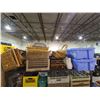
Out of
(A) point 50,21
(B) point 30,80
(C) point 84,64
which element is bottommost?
(B) point 30,80

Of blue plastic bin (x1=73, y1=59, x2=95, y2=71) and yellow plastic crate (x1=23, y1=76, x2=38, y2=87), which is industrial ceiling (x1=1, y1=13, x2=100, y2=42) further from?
blue plastic bin (x1=73, y1=59, x2=95, y2=71)

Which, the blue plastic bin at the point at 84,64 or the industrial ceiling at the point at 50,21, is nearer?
the blue plastic bin at the point at 84,64

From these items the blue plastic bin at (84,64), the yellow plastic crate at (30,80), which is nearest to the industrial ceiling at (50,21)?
the yellow plastic crate at (30,80)

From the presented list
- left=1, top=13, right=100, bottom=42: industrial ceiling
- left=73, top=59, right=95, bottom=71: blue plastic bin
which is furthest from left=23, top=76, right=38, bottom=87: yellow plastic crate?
left=1, top=13, right=100, bottom=42: industrial ceiling

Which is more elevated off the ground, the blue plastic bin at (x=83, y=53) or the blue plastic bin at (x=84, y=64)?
the blue plastic bin at (x=83, y=53)

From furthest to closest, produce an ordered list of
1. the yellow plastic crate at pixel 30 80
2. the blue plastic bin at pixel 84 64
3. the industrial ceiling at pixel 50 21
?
the industrial ceiling at pixel 50 21, the blue plastic bin at pixel 84 64, the yellow plastic crate at pixel 30 80

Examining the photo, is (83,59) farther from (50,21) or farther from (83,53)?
(50,21)

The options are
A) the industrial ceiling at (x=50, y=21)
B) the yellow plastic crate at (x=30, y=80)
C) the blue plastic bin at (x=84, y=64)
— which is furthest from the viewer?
the industrial ceiling at (x=50, y=21)

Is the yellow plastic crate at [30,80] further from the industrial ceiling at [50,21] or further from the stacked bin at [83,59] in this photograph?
the industrial ceiling at [50,21]

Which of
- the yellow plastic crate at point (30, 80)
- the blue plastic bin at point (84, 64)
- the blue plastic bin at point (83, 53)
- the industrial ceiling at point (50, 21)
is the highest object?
the industrial ceiling at point (50, 21)

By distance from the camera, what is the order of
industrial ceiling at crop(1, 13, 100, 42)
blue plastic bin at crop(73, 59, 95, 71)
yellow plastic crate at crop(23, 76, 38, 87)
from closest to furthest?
yellow plastic crate at crop(23, 76, 38, 87), blue plastic bin at crop(73, 59, 95, 71), industrial ceiling at crop(1, 13, 100, 42)

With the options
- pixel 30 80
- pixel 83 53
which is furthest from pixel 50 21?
pixel 30 80
